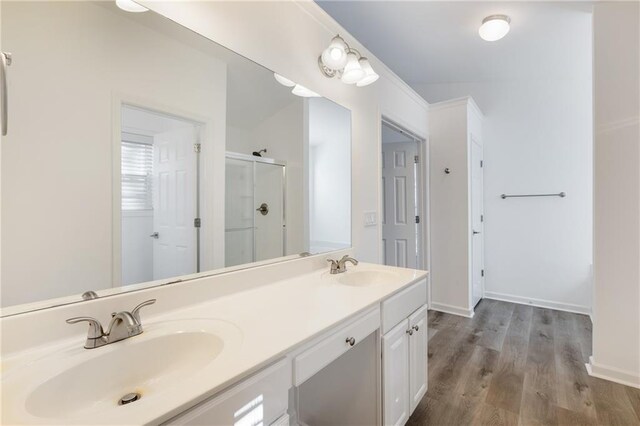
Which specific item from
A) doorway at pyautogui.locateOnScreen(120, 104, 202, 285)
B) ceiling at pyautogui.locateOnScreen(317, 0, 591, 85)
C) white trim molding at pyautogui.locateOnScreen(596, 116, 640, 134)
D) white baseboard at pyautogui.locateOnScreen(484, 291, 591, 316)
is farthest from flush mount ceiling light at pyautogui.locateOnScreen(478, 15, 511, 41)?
white baseboard at pyautogui.locateOnScreen(484, 291, 591, 316)

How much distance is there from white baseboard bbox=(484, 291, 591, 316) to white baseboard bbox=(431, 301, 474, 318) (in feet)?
2.44

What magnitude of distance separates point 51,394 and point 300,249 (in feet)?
3.99

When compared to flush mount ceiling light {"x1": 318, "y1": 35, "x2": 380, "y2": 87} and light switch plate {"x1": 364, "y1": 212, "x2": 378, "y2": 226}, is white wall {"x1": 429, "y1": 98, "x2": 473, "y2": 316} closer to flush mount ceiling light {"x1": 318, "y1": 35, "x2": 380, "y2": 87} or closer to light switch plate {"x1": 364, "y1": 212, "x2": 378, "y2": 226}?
light switch plate {"x1": 364, "y1": 212, "x2": 378, "y2": 226}

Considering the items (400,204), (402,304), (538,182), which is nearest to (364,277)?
(402,304)

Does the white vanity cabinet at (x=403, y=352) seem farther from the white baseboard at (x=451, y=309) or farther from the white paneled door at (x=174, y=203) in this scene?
the white baseboard at (x=451, y=309)

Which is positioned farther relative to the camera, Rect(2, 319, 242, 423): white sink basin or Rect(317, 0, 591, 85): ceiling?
Rect(317, 0, 591, 85): ceiling

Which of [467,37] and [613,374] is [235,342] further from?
[467,37]

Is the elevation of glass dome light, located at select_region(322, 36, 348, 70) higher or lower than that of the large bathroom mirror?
higher

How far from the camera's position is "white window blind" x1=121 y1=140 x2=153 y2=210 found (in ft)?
3.21

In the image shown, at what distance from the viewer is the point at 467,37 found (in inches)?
101

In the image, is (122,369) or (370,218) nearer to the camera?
(122,369)

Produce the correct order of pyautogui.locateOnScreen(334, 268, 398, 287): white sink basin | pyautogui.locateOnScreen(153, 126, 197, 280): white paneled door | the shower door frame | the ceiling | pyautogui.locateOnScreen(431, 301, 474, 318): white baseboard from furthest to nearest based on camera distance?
1. pyautogui.locateOnScreen(431, 301, 474, 318): white baseboard
2. the ceiling
3. pyautogui.locateOnScreen(334, 268, 398, 287): white sink basin
4. the shower door frame
5. pyautogui.locateOnScreen(153, 126, 197, 280): white paneled door

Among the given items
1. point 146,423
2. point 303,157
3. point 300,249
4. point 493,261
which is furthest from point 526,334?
point 146,423

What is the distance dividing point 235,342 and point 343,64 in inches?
63.8
